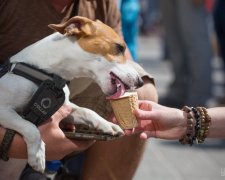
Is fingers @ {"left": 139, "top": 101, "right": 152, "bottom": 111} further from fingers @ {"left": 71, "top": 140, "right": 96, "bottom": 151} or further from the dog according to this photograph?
fingers @ {"left": 71, "top": 140, "right": 96, "bottom": 151}

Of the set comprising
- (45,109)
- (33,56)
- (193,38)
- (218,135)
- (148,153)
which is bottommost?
(148,153)

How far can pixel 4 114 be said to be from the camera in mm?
2350

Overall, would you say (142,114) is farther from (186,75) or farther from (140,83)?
(186,75)

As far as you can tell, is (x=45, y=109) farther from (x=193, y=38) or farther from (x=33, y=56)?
(x=193, y=38)

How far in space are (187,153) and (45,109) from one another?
2.52m

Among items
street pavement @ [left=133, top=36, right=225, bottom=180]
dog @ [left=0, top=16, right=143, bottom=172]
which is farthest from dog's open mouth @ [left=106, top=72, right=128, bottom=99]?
street pavement @ [left=133, top=36, right=225, bottom=180]

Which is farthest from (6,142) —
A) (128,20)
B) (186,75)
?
(186,75)

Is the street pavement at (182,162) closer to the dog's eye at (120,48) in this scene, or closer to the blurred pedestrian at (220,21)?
the blurred pedestrian at (220,21)

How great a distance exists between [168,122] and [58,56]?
1.56 feet

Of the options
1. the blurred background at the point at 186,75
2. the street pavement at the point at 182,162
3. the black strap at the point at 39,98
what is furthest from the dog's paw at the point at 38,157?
the street pavement at the point at 182,162

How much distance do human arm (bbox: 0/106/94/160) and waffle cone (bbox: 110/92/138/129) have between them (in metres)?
0.18

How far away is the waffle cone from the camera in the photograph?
240 centimetres

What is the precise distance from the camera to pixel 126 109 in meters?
2.41

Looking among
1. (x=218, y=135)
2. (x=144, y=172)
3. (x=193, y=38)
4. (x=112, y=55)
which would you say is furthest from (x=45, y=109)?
(x=193, y=38)
